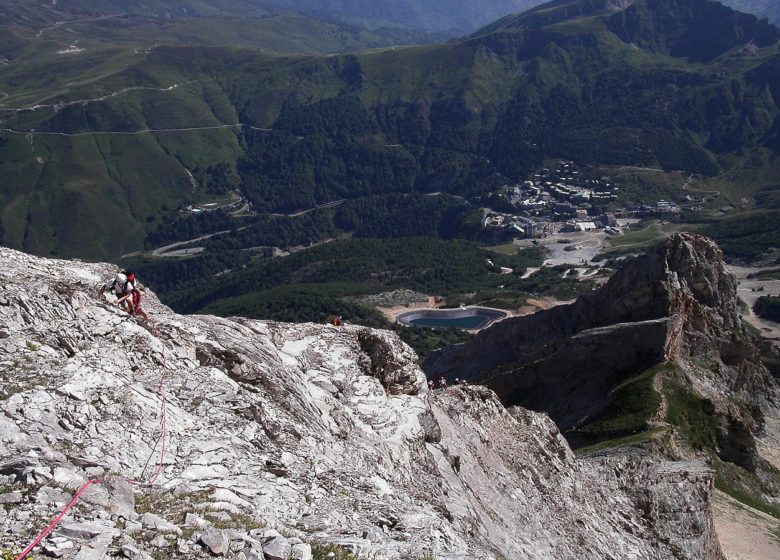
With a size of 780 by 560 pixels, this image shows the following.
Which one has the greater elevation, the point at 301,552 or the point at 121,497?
the point at 121,497

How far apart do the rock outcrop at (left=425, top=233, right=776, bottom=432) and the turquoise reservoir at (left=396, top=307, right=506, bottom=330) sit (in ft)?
197

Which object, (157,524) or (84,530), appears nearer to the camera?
(84,530)

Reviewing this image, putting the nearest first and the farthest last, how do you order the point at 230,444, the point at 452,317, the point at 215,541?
the point at 215,541
the point at 230,444
the point at 452,317

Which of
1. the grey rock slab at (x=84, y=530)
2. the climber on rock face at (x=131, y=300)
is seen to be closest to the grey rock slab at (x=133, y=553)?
the grey rock slab at (x=84, y=530)

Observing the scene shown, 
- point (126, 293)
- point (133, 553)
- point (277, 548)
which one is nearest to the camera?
point (133, 553)

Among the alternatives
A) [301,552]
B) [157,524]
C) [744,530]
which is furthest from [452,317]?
[157,524]

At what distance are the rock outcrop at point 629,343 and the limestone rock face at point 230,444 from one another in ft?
75.9

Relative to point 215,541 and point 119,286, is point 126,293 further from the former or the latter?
point 215,541

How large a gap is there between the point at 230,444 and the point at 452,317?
4752 inches

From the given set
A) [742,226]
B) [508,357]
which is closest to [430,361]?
[508,357]

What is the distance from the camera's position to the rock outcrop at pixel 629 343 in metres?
50.8

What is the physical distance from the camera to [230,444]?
1753cm

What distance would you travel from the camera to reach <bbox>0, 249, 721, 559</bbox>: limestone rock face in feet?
45.8

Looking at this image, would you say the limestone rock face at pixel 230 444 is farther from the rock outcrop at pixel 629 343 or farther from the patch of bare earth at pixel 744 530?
the rock outcrop at pixel 629 343
